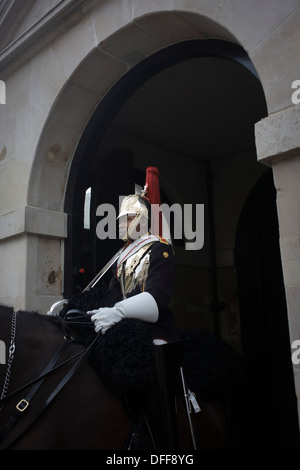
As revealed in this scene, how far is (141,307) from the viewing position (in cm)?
220

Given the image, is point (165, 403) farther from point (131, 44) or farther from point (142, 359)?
point (131, 44)

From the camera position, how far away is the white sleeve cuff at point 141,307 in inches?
85.1

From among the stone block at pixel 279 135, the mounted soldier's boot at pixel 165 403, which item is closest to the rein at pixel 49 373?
the mounted soldier's boot at pixel 165 403

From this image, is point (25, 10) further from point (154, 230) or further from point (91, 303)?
point (91, 303)

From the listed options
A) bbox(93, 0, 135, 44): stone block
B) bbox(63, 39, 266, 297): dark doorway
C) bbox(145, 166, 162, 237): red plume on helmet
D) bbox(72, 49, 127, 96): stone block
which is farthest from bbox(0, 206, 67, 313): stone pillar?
bbox(93, 0, 135, 44): stone block

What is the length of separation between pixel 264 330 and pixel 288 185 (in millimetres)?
3616

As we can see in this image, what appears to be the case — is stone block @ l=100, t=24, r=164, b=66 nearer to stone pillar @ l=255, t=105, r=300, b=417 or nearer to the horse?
stone pillar @ l=255, t=105, r=300, b=417

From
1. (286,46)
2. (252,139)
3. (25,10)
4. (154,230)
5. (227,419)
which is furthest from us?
(252,139)

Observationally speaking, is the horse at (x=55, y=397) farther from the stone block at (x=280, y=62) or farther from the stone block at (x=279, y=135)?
the stone block at (x=280, y=62)

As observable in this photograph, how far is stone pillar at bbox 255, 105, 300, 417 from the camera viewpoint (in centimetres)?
205

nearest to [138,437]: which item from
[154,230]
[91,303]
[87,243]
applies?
[91,303]

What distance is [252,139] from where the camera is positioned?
5.81 m

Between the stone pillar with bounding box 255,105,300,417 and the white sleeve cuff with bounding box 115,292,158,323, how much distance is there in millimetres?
665

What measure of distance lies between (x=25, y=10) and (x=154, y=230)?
2657 millimetres
